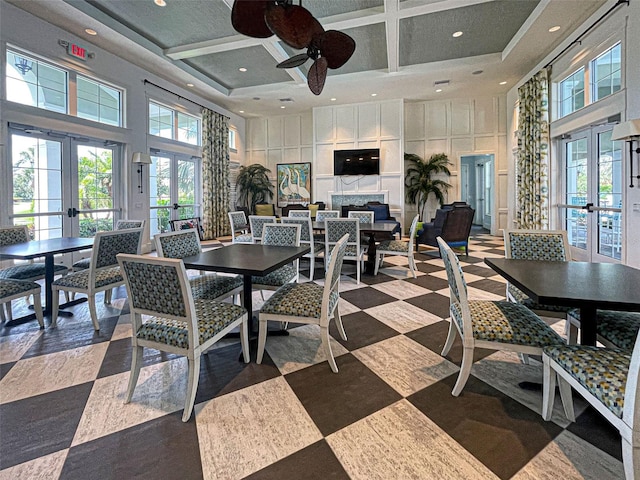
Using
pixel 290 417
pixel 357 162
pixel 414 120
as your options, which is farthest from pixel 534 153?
pixel 290 417

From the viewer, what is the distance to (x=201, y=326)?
5.68ft

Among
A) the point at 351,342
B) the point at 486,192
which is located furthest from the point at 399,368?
the point at 486,192

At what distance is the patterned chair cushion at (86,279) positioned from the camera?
110 inches

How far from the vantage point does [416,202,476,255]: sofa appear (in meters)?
5.57

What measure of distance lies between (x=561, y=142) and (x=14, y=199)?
871 centimetres

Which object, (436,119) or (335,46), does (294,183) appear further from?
(335,46)

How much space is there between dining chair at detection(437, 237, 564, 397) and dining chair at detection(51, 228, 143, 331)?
107 inches

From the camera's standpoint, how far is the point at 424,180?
888 centimetres

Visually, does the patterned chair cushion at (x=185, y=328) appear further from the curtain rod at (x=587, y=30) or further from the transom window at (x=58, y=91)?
the curtain rod at (x=587, y=30)

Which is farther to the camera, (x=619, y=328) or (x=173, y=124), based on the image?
(x=173, y=124)

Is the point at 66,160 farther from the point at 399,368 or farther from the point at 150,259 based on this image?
the point at 399,368

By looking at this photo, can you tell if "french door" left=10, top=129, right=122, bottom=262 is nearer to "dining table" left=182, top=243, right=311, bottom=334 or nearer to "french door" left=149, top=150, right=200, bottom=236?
"french door" left=149, top=150, right=200, bottom=236

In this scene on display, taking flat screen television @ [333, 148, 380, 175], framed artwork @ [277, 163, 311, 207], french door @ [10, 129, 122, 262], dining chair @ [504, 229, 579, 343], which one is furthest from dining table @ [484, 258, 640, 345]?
framed artwork @ [277, 163, 311, 207]

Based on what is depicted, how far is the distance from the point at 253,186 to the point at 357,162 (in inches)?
128
